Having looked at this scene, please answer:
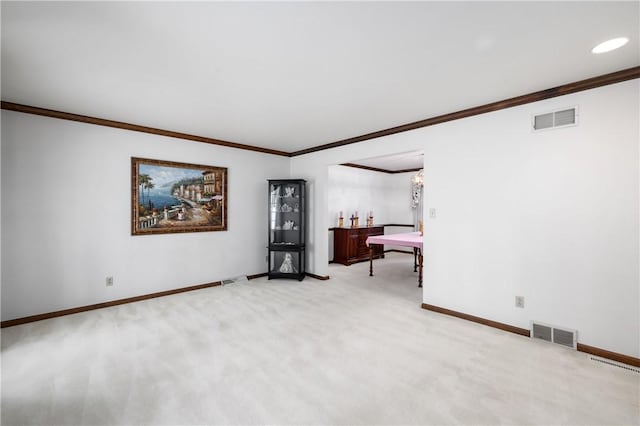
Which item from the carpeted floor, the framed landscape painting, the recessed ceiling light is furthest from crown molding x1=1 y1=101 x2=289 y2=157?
the recessed ceiling light

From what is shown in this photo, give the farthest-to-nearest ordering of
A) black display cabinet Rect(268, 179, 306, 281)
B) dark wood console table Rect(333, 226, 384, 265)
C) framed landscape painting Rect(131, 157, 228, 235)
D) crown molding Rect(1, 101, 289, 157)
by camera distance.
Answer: dark wood console table Rect(333, 226, 384, 265) → black display cabinet Rect(268, 179, 306, 281) → framed landscape painting Rect(131, 157, 228, 235) → crown molding Rect(1, 101, 289, 157)

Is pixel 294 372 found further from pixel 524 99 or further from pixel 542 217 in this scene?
pixel 524 99

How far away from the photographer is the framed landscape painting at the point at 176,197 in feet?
13.8

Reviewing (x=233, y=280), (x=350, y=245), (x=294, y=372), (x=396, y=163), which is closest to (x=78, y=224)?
(x=233, y=280)

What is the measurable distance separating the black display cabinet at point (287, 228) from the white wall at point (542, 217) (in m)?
2.38

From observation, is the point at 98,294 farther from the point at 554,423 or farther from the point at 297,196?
the point at 554,423

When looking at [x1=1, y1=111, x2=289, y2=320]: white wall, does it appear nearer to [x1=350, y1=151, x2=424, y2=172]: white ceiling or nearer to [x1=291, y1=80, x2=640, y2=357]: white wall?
[x1=291, y1=80, x2=640, y2=357]: white wall

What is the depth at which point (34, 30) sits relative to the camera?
6.41 feet

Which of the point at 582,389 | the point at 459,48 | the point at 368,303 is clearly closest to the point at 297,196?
the point at 368,303

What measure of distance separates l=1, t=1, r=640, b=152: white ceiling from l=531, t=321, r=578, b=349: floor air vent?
2356mm

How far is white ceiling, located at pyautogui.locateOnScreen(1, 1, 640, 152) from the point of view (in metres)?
1.77

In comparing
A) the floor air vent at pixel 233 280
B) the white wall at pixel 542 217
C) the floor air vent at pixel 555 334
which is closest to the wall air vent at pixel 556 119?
the white wall at pixel 542 217

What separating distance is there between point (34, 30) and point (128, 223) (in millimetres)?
2668

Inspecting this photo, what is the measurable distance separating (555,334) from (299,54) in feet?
11.5
